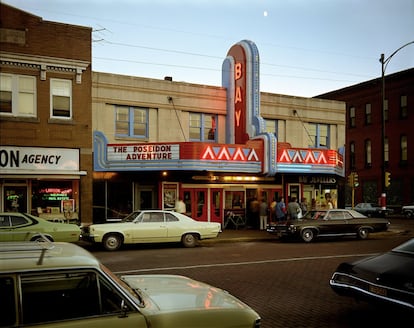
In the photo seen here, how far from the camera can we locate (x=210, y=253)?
14555 millimetres

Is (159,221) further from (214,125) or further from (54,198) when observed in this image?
(214,125)

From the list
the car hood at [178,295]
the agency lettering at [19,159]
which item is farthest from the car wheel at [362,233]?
the car hood at [178,295]

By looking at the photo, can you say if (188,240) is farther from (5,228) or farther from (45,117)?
(45,117)

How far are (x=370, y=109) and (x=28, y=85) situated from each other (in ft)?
121

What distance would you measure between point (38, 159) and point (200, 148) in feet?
21.9

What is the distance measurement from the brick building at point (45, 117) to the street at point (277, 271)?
4.45 metres

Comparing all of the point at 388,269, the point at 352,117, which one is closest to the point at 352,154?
the point at 352,117

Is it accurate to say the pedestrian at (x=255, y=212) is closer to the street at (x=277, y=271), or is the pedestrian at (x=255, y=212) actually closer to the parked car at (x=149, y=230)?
the street at (x=277, y=271)

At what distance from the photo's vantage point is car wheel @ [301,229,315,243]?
17594 mm

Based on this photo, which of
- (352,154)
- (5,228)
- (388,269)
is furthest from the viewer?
(352,154)

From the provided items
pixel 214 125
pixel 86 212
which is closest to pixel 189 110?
pixel 214 125

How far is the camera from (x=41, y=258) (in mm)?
3863

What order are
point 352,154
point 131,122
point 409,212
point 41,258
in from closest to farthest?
point 41,258
point 131,122
point 409,212
point 352,154

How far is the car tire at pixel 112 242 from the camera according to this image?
15.0m
